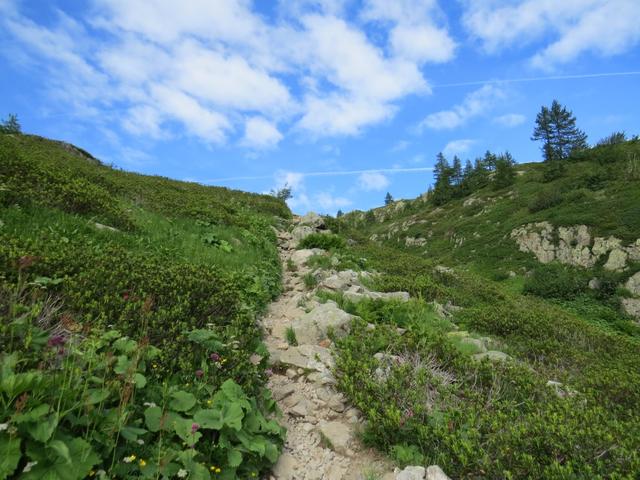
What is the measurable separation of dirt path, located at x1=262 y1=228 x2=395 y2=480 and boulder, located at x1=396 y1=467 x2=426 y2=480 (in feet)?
0.72

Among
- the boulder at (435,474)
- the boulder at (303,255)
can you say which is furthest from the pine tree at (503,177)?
the boulder at (435,474)

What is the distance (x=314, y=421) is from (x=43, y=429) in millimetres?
3039

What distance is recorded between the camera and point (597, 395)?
16.8 feet

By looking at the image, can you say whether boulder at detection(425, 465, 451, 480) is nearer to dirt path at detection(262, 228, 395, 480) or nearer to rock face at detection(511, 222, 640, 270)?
dirt path at detection(262, 228, 395, 480)

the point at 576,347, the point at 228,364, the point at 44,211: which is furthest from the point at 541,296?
the point at 44,211

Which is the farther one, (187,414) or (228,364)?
(228,364)

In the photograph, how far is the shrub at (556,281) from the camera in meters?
21.6

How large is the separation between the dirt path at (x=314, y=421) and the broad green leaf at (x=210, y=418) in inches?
35.1

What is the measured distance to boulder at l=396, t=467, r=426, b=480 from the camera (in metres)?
3.39

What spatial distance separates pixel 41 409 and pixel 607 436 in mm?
5110

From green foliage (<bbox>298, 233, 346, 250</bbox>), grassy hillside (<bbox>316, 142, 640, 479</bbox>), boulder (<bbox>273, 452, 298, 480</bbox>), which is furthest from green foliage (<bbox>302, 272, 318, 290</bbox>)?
boulder (<bbox>273, 452, 298, 480</bbox>)

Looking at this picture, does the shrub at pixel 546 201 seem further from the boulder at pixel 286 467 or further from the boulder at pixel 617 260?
the boulder at pixel 286 467

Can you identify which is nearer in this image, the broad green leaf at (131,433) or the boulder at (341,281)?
the broad green leaf at (131,433)

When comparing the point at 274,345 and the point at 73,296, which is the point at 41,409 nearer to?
the point at 73,296
